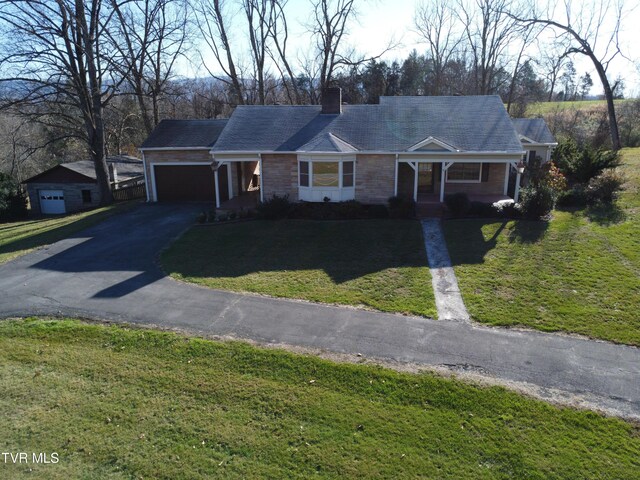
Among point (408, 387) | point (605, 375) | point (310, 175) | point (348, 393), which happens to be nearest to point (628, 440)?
point (605, 375)

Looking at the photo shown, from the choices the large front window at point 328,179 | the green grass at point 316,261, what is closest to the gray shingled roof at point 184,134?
the large front window at point 328,179

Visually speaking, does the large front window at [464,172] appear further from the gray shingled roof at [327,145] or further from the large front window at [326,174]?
the large front window at [326,174]

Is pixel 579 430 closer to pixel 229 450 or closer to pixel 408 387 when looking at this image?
pixel 408 387

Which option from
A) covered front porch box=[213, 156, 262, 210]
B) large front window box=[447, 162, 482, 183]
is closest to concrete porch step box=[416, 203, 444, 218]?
large front window box=[447, 162, 482, 183]

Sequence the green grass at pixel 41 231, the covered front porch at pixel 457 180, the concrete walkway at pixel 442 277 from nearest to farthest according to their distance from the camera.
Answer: the concrete walkway at pixel 442 277 < the green grass at pixel 41 231 < the covered front porch at pixel 457 180

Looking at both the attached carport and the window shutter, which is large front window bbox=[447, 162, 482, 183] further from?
the attached carport

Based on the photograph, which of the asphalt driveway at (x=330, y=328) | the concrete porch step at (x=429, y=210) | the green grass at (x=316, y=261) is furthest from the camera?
the concrete porch step at (x=429, y=210)

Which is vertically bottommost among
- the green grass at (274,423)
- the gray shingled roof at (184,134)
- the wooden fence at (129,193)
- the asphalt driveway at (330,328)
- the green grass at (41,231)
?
the green grass at (274,423)
